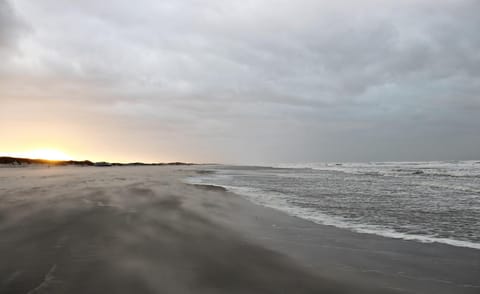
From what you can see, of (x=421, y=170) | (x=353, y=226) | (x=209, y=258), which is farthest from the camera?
(x=421, y=170)

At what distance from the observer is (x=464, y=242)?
293 inches

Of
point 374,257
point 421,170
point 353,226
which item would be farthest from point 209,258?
point 421,170

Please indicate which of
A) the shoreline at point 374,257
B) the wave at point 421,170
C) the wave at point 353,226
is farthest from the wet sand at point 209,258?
the wave at point 421,170

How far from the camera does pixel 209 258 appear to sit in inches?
231

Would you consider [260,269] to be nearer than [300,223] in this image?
Yes

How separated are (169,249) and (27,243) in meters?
2.87

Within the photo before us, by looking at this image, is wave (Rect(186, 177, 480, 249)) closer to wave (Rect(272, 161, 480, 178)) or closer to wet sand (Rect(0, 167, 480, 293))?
wet sand (Rect(0, 167, 480, 293))

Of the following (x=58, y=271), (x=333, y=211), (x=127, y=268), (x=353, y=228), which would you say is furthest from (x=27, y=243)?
(x=333, y=211)

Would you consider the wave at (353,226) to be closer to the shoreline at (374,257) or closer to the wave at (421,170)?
the shoreline at (374,257)

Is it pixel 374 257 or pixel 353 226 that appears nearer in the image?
pixel 374 257

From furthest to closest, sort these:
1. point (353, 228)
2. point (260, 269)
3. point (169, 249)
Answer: point (353, 228), point (169, 249), point (260, 269)

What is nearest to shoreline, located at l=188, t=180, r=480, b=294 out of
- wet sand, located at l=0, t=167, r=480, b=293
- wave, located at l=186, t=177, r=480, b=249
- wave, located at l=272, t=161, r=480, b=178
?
wet sand, located at l=0, t=167, r=480, b=293

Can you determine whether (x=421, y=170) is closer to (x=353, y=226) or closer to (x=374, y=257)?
(x=353, y=226)

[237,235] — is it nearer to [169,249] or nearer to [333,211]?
[169,249]
